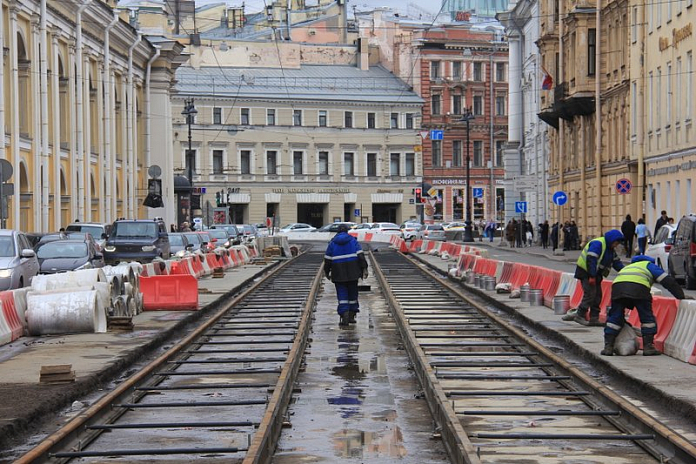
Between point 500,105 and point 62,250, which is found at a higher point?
point 500,105

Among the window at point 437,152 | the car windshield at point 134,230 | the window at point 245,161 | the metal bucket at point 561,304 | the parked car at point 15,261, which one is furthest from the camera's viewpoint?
the window at point 437,152

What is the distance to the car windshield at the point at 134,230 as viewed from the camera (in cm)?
4341

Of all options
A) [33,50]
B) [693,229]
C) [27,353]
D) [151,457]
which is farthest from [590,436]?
[33,50]

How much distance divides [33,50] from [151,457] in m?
40.5

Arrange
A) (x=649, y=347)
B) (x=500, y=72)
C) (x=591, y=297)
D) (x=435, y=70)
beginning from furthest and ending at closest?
1. (x=500, y=72)
2. (x=435, y=70)
3. (x=591, y=297)
4. (x=649, y=347)

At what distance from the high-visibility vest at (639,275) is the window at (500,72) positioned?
10214 centimetres

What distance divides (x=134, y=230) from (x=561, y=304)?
2204 cm

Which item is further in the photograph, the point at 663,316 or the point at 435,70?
the point at 435,70

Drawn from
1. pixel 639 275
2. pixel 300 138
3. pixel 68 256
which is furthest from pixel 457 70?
pixel 639 275

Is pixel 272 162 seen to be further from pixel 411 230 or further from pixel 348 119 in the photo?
pixel 411 230

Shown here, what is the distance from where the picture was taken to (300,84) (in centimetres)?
10844

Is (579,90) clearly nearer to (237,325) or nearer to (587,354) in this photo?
(237,325)

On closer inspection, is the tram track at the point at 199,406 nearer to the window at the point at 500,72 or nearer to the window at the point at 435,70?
the window at the point at 435,70

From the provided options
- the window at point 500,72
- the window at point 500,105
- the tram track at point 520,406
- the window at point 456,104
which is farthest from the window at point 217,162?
the tram track at point 520,406
